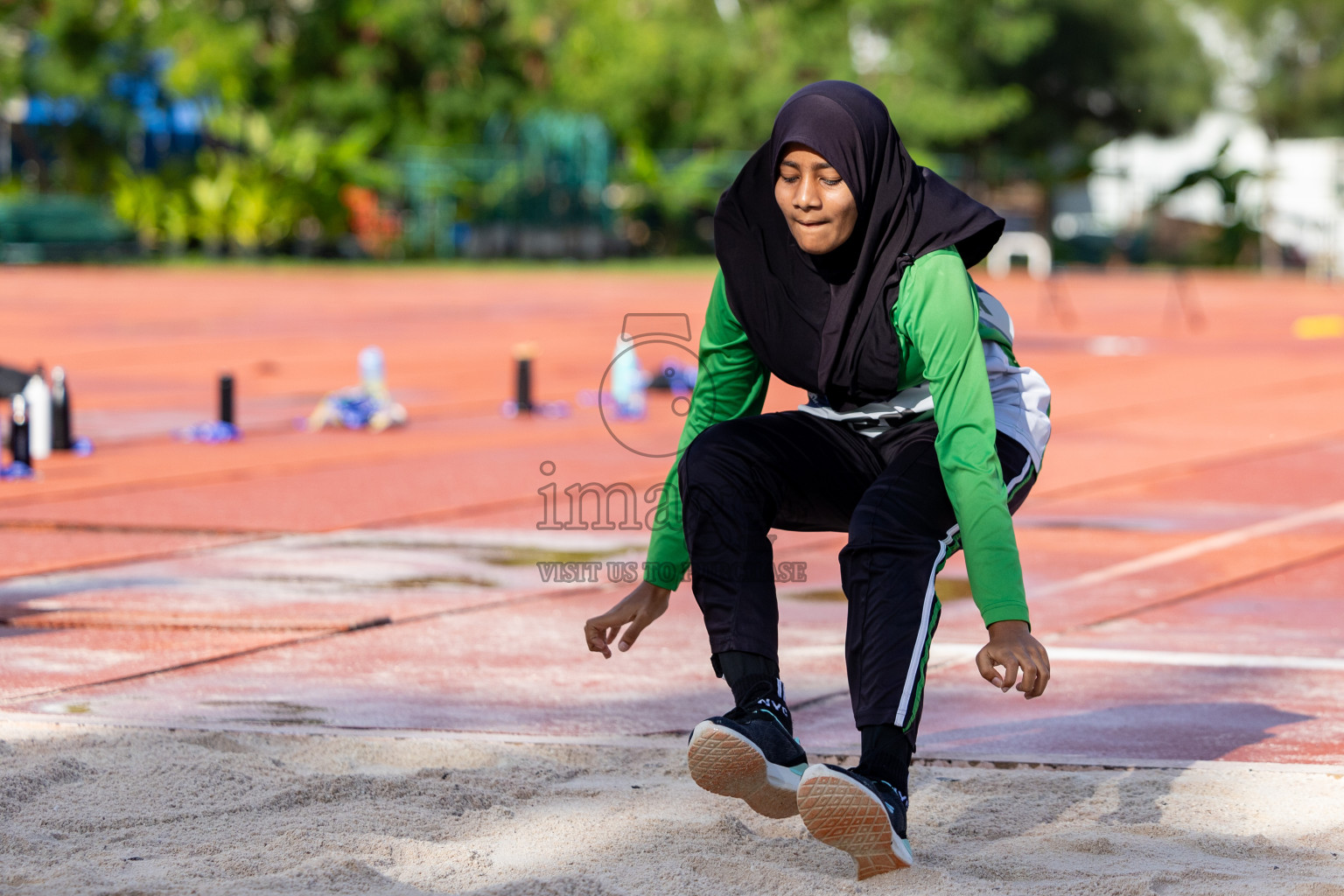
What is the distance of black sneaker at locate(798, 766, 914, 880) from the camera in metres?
3.10

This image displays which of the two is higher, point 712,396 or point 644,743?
point 712,396

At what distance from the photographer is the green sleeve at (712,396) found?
145 inches

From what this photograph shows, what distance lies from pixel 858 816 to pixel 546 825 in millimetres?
706

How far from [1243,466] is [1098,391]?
432 cm

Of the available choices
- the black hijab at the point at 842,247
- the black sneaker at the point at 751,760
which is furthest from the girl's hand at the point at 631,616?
the black hijab at the point at 842,247

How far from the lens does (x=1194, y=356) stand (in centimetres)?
1797

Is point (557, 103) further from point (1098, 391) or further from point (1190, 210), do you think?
point (1098, 391)

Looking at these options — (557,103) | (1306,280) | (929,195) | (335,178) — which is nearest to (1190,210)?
(1306,280)

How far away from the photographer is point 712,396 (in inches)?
148

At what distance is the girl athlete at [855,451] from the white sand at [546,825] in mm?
210

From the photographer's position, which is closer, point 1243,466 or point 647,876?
point 647,876

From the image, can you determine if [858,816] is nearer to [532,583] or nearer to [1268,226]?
[532,583]

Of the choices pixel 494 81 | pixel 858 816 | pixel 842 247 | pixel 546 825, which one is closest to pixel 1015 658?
pixel 858 816

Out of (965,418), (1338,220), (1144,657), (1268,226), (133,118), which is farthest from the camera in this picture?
(1338,220)
